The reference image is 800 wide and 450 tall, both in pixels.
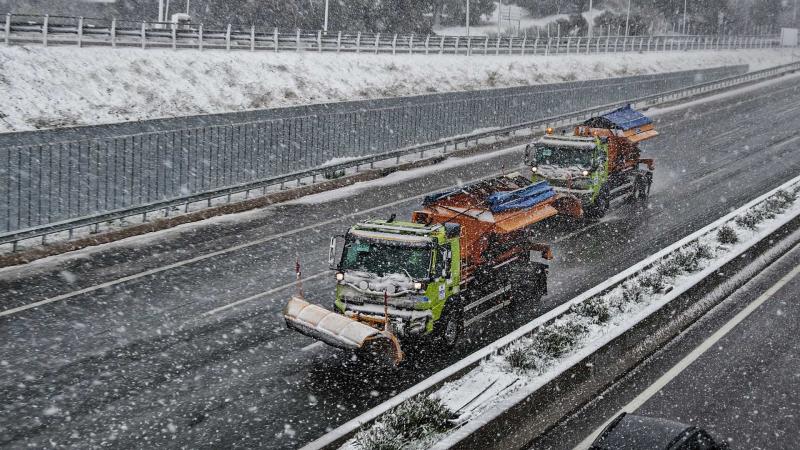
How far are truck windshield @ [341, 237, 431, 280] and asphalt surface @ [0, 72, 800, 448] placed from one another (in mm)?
1625

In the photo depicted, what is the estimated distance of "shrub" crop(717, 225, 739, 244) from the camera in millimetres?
18500

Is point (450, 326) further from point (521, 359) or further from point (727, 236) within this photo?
point (727, 236)

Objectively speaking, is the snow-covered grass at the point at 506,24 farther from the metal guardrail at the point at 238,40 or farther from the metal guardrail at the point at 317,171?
the metal guardrail at the point at 317,171

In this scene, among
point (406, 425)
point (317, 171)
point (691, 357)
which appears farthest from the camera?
point (317, 171)

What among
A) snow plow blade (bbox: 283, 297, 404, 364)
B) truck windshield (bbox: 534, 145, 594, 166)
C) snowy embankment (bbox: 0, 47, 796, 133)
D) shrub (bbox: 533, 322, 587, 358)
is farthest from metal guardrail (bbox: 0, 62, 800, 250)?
snowy embankment (bbox: 0, 47, 796, 133)

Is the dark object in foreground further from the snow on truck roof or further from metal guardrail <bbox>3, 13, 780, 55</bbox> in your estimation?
metal guardrail <bbox>3, 13, 780, 55</bbox>

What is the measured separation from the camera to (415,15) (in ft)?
247

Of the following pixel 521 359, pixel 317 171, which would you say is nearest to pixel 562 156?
pixel 317 171

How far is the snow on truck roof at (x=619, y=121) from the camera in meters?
26.7

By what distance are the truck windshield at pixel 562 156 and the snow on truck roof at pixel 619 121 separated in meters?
3.56

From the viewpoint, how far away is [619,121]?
26938mm

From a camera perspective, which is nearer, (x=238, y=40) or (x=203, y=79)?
(x=203, y=79)

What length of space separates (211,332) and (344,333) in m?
3.50

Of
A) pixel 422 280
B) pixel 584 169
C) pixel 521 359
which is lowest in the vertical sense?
pixel 521 359
